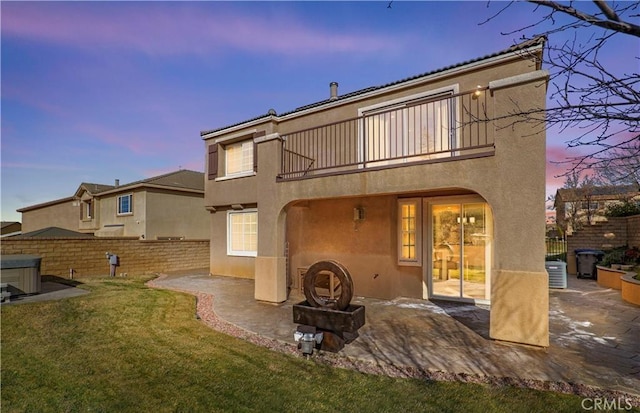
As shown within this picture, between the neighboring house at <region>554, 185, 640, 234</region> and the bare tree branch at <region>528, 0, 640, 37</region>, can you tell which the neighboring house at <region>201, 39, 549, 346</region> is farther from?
the neighboring house at <region>554, 185, 640, 234</region>

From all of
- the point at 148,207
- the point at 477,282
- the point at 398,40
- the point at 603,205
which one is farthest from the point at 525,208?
the point at 603,205

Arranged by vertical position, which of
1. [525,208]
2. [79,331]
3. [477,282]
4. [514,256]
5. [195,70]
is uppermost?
[195,70]

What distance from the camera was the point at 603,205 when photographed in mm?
22484

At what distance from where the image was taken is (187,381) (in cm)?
423

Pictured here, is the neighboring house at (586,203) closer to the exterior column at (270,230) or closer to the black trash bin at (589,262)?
the black trash bin at (589,262)

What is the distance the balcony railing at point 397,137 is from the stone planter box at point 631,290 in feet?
18.0

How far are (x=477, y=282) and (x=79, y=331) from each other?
967cm

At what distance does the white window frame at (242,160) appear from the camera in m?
13.3

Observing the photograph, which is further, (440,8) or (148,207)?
(148,207)

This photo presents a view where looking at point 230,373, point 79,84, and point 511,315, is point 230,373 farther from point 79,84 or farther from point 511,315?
point 79,84

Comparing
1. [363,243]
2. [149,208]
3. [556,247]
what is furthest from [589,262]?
[149,208]

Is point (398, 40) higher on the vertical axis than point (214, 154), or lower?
higher

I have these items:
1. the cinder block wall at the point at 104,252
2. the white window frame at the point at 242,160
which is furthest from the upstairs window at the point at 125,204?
the white window frame at the point at 242,160

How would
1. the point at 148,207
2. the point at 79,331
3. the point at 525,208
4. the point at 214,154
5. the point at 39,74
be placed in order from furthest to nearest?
the point at 148,207 < the point at 214,154 < the point at 39,74 < the point at 79,331 < the point at 525,208
